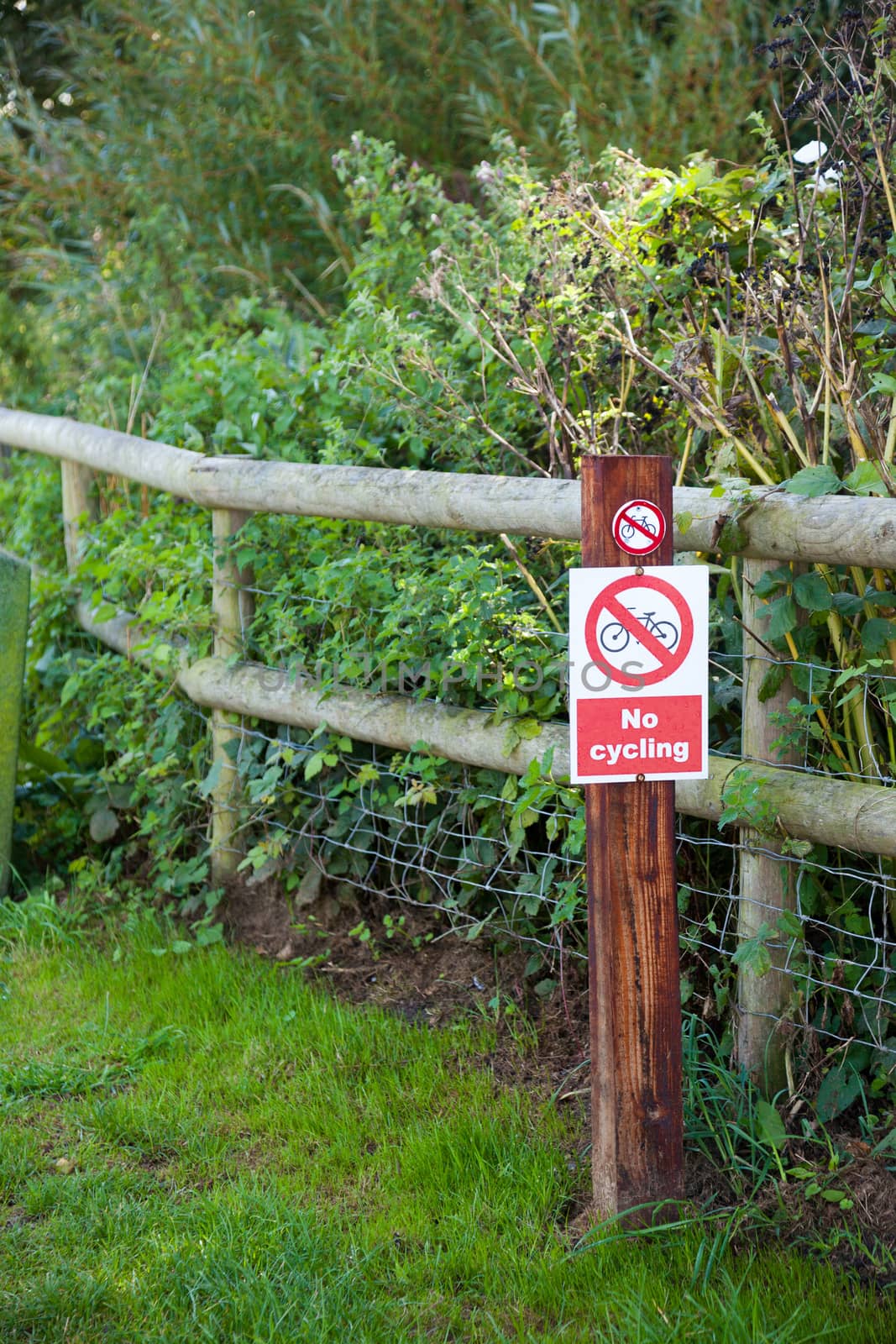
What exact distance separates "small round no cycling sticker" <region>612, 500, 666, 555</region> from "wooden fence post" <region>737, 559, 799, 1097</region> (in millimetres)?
427

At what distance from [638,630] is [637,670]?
7 cm

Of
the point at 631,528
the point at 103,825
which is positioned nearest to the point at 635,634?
the point at 631,528

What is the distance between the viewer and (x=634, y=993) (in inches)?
91.2

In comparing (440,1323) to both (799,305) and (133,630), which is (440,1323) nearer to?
(799,305)

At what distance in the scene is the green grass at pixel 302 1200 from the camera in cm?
216

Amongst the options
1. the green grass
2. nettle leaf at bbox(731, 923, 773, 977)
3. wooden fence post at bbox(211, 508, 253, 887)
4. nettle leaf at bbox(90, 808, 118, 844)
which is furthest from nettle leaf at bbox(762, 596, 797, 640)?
nettle leaf at bbox(90, 808, 118, 844)

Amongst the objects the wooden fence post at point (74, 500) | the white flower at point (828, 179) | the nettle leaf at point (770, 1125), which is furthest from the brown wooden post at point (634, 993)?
the wooden fence post at point (74, 500)

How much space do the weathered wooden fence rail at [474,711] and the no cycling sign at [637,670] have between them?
0.33 metres

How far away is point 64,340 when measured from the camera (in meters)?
7.43

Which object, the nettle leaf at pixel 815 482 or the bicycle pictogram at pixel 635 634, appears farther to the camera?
the nettle leaf at pixel 815 482

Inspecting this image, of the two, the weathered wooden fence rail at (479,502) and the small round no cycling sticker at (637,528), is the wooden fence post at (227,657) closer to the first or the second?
the weathered wooden fence rail at (479,502)

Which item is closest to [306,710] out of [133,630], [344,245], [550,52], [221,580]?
[221,580]

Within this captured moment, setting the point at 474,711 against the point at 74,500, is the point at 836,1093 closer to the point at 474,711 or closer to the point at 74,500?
the point at 474,711

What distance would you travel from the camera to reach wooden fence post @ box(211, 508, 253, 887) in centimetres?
382
